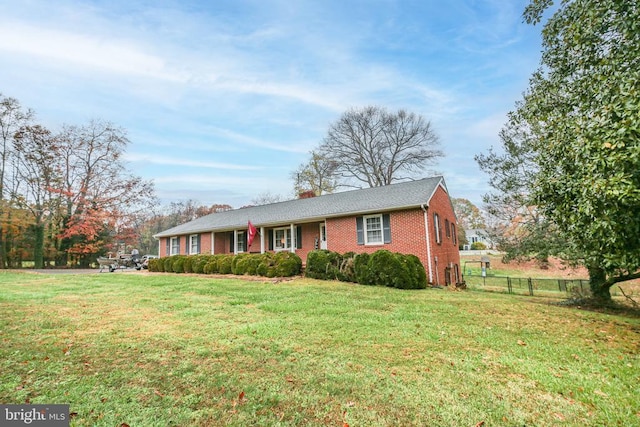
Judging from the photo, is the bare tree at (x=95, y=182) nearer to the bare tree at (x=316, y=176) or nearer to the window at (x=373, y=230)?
the bare tree at (x=316, y=176)

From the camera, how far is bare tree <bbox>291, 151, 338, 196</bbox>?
31.4 metres

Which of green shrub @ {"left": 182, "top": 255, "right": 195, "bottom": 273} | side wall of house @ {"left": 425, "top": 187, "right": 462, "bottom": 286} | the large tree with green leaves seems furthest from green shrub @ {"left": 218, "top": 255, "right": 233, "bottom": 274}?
the large tree with green leaves

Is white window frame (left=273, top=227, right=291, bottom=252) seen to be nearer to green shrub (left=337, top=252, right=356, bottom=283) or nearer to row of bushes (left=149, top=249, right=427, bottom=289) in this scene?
row of bushes (left=149, top=249, right=427, bottom=289)

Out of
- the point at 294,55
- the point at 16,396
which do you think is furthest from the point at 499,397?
the point at 294,55

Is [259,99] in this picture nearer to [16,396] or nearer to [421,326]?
[421,326]

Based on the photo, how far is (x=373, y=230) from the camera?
14344 millimetres

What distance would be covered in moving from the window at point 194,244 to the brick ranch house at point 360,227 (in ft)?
0.24

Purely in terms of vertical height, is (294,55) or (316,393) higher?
(294,55)

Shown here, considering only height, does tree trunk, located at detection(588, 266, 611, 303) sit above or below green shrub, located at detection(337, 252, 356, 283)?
below

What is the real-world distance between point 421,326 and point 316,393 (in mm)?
3220

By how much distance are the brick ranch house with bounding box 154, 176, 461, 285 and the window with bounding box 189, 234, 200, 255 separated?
0.07m

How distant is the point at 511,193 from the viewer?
14.3 meters

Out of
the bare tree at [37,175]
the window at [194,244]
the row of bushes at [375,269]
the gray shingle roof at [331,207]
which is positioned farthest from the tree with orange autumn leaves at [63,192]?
the row of bushes at [375,269]

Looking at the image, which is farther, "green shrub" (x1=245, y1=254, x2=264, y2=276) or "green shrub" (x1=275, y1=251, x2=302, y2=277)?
"green shrub" (x1=245, y1=254, x2=264, y2=276)
